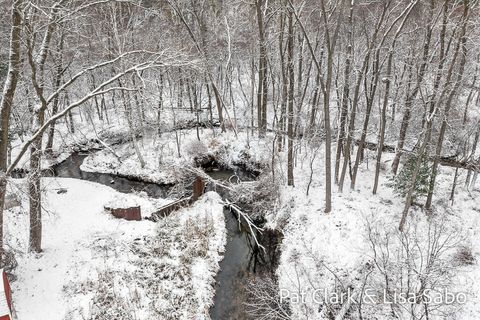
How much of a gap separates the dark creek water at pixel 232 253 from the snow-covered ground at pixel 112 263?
0.48 m

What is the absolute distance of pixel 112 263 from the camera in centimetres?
1202

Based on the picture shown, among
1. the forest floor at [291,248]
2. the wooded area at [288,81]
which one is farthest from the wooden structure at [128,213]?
the wooded area at [288,81]

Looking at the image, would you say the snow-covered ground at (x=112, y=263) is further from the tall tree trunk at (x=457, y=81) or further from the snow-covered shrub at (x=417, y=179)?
the tall tree trunk at (x=457, y=81)

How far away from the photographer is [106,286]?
36.2 feet

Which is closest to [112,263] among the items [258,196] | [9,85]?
[9,85]

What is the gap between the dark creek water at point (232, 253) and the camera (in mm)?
11797

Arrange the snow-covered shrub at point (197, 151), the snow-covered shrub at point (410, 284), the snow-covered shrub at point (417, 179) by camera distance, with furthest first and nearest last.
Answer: the snow-covered shrub at point (197, 151), the snow-covered shrub at point (417, 179), the snow-covered shrub at point (410, 284)

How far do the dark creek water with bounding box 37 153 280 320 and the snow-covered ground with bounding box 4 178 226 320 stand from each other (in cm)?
48

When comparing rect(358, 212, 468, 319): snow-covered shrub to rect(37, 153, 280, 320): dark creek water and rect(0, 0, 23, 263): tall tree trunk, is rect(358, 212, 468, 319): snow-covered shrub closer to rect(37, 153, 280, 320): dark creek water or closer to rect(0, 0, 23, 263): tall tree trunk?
rect(37, 153, 280, 320): dark creek water

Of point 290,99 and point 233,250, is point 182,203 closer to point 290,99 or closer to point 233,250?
point 233,250

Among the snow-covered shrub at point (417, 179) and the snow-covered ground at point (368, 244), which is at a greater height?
the snow-covered shrub at point (417, 179)

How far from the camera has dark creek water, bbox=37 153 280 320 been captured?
11.8 m

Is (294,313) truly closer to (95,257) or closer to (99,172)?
(95,257)

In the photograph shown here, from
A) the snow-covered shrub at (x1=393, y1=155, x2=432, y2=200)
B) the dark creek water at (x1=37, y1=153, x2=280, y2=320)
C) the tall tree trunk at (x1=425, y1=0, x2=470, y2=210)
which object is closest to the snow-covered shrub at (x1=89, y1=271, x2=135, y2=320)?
the dark creek water at (x1=37, y1=153, x2=280, y2=320)
